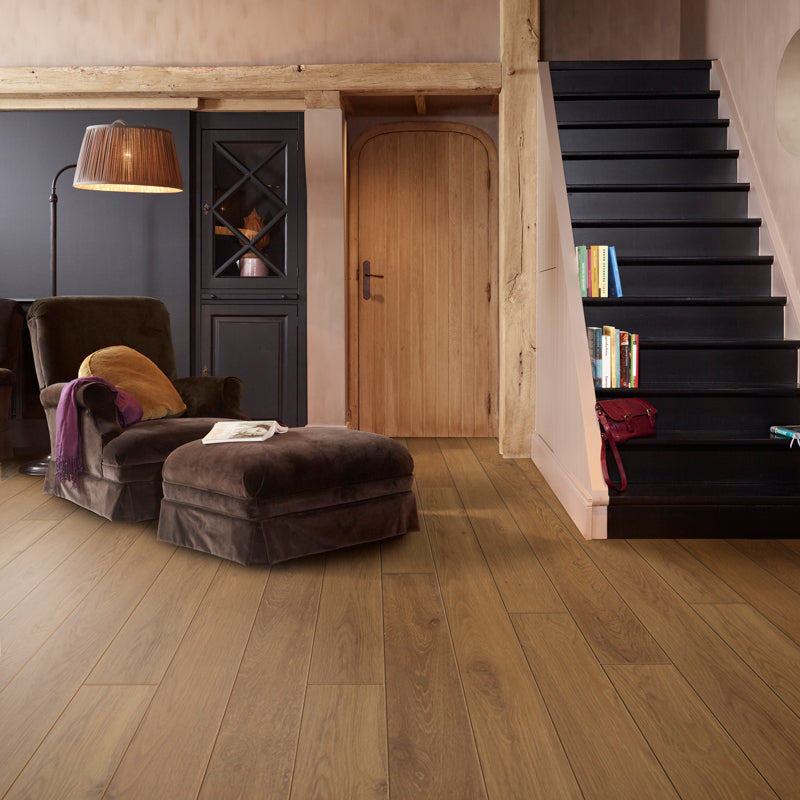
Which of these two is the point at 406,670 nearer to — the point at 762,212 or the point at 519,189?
the point at 762,212

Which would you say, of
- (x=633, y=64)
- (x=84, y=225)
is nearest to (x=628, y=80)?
(x=633, y=64)

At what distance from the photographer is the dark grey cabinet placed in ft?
18.4

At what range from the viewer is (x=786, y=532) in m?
3.44

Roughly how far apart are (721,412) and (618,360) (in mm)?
526

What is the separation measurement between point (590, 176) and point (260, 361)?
2.41 metres

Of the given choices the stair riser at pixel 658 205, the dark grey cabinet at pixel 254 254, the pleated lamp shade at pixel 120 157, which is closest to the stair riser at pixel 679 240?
the stair riser at pixel 658 205

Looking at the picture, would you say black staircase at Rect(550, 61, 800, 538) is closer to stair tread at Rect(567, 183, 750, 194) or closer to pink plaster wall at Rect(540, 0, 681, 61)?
stair tread at Rect(567, 183, 750, 194)

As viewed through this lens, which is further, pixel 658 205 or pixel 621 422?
pixel 658 205

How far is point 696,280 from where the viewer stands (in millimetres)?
4410

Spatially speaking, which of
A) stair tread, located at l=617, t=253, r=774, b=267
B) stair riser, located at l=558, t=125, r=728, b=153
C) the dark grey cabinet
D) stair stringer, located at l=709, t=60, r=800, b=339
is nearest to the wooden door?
the dark grey cabinet

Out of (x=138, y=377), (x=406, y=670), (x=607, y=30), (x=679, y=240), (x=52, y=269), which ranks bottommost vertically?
(x=406, y=670)

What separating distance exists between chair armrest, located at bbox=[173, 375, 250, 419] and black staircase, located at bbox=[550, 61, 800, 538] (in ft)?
5.95

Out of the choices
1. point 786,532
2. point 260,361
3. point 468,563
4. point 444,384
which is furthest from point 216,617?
point 444,384

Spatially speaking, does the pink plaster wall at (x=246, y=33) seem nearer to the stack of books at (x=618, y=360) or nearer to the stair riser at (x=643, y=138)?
the stair riser at (x=643, y=138)
